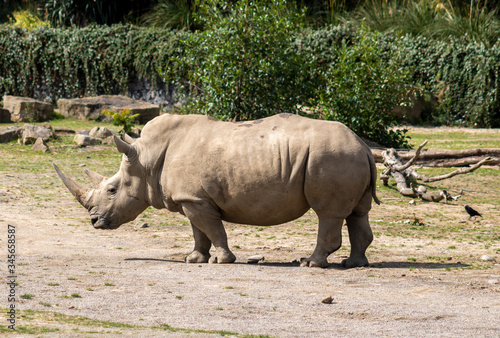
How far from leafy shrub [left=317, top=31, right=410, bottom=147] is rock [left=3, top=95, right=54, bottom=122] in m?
8.66

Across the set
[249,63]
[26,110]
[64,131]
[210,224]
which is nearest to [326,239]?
[210,224]

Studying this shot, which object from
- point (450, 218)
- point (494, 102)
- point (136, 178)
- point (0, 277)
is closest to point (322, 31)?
point (494, 102)

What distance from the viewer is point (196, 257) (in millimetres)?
7941

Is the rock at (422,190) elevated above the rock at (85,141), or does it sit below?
above

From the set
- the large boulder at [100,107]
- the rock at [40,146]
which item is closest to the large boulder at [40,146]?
the rock at [40,146]

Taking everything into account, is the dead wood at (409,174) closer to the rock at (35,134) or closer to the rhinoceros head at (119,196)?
the rhinoceros head at (119,196)

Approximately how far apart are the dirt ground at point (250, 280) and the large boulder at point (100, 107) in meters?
10.5

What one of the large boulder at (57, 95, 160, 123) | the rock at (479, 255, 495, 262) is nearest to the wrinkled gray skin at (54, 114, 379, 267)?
the rock at (479, 255, 495, 262)

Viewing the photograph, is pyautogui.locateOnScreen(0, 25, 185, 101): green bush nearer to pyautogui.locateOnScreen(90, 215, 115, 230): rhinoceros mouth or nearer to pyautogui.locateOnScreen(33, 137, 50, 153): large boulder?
pyautogui.locateOnScreen(33, 137, 50, 153): large boulder

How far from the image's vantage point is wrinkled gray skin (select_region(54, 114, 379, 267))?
735 cm

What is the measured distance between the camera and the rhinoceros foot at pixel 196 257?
7922 mm

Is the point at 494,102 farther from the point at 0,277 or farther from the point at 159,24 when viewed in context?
the point at 0,277

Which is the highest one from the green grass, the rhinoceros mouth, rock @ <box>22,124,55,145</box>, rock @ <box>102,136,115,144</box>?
the green grass

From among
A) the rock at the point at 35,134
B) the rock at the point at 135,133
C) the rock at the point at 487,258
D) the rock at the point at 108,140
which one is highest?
the rock at the point at 487,258
